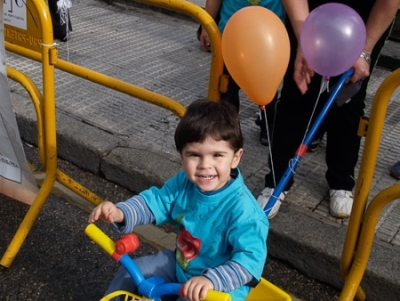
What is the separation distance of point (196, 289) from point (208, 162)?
42 centimetres

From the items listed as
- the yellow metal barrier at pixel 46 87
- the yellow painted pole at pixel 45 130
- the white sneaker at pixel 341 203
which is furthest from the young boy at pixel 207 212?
the white sneaker at pixel 341 203

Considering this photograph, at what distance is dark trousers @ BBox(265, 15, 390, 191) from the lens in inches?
113

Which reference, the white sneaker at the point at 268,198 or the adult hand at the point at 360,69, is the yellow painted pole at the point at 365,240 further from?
the white sneaker at the point at 268,198

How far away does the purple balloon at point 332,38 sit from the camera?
207 cm

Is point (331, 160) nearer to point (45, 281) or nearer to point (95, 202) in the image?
point (95, 202)

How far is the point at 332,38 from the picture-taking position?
6.78 ft

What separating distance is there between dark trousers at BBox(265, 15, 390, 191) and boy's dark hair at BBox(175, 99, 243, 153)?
1.00m

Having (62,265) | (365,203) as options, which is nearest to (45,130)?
(62,265)

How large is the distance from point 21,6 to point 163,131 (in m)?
1.46

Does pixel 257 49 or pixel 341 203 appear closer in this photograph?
pixel 257 49

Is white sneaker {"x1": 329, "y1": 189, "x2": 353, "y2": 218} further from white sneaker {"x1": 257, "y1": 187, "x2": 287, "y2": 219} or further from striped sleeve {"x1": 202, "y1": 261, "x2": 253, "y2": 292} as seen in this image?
striped sleeve {"x1": 202, "y1": 261, "x2": 253, "y2": 292}

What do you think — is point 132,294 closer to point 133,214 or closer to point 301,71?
point 133,214

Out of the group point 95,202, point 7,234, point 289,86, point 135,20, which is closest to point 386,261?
point 289,86

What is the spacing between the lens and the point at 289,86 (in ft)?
9.52
